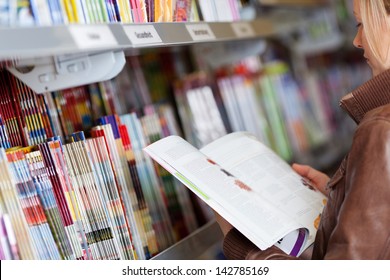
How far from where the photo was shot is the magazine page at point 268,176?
1.50 m

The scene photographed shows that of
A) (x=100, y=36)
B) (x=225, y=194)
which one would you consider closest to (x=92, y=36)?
(x=100, y=36)

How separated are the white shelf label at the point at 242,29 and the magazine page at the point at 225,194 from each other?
592 millimetres

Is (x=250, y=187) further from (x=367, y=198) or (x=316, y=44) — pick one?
(x=316, y=44)

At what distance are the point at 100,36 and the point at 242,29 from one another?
786 mm

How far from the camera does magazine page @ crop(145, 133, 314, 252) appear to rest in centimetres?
132

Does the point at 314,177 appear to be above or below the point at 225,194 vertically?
below

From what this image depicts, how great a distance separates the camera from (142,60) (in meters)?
2.19

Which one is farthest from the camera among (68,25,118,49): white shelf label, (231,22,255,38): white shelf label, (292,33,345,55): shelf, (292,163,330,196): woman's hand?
(292,33,345,55): shelf

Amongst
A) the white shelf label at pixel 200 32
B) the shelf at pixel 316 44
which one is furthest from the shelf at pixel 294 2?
the white shelf label at pixel 200 32

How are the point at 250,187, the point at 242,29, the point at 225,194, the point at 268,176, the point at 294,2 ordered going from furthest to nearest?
1. the point at 294,2
2. the point at 242,29
3. the point at 268,176
4. the point at 250,187
5. the point at 225,194

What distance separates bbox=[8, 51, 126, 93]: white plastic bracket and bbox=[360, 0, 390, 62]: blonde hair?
0.59m

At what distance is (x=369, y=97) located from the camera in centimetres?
137

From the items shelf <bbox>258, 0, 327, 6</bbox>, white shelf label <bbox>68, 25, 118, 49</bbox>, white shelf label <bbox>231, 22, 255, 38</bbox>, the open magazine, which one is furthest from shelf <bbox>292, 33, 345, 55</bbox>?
white shelf label <bbox>68, 25, 118, 49</bbox>

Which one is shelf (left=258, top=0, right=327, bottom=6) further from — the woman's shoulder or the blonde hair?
the woman's shoulder
